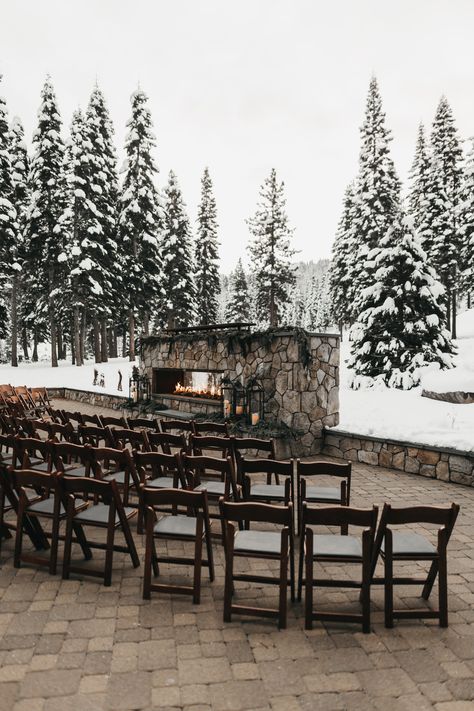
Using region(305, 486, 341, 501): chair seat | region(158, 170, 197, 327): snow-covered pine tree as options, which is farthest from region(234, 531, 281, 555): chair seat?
region(158, 170, 197, 327): snow-covered pine tree

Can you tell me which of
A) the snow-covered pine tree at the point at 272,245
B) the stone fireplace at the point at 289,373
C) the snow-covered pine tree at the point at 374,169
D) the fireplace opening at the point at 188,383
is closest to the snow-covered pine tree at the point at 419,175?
the snow-covered pine tree at the point at 374,169

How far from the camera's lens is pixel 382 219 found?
26.3m

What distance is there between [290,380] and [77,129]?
24.1 m

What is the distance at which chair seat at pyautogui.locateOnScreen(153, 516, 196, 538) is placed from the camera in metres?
3.69

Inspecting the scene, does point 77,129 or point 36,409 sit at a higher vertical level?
point 77,129

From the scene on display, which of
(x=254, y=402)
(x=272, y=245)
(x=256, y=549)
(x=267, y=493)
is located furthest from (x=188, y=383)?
(x=272, y=245)

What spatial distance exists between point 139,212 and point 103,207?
232 cm

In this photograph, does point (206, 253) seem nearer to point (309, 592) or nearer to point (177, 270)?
point (177, 270)

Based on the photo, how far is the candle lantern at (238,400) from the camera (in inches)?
398

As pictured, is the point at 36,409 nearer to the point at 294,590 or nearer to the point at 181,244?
the point at 294,590

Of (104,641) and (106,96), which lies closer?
(104,641)

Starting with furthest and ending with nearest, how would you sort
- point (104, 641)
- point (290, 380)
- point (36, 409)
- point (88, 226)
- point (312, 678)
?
1. point (88, 226)
2. point (36, 409)
3. point (290, 380)
4. point (104, 641)
5. point (312, 678)

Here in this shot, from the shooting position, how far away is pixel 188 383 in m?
12.9

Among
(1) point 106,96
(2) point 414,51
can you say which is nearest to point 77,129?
(1) point 106,96
